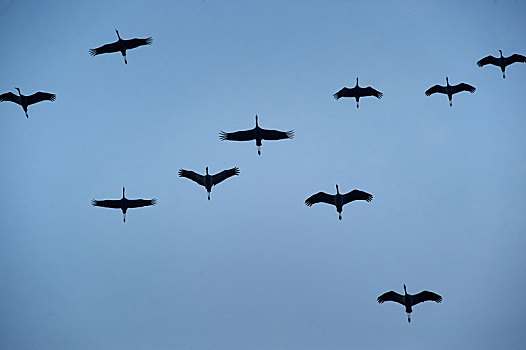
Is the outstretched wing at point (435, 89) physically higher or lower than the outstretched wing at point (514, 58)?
lower

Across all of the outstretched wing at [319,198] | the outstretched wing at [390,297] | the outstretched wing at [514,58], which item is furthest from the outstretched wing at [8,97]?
the outstretched wing at [514,58]

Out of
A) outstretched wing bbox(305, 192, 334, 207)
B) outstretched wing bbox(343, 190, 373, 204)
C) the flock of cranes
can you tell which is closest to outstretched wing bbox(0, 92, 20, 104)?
the flock of cranes

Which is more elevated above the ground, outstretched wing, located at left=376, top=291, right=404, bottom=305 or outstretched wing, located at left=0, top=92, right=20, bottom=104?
outstretched wing, located at left=0, top=92, right=20, bottom=104

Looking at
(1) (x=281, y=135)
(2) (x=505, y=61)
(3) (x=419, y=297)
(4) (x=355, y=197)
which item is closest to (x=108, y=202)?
(1) (x=281, y=135)

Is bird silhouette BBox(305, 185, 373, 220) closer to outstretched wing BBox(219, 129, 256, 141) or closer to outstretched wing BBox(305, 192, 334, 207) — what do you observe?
outstretched wing BBox(305, 192, 334, 207)

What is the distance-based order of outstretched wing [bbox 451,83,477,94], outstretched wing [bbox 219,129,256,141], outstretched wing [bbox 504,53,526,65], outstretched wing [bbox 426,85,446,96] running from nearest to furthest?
outstretched wing [bbox 219,129,256,141], outstretched wing [bbox 504,53,526,65], outstretched wing [bbox 451,83,477,94], outstretched wing [bbox 426,85,446,96]

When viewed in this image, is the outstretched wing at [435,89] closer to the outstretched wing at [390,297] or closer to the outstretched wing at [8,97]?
the outstretched wing at [390,297]

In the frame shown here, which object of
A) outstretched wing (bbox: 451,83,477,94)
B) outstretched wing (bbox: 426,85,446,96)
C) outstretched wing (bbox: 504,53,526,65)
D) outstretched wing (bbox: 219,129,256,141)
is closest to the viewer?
outstretched wing (bbox: 219,129,256,141)

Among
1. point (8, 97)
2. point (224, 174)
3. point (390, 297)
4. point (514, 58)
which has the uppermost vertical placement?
point (514, 58)

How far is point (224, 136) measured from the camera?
101 ft

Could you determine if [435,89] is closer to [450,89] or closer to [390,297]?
[450,89]

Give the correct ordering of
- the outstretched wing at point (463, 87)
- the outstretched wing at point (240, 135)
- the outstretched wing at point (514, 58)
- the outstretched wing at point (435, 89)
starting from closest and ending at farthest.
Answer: the outstretched wing at point (240, 135), the outstretched wing at point (514, 58), the outstretched wing at point (463, 87), the outstretched wing at point (435, 89)

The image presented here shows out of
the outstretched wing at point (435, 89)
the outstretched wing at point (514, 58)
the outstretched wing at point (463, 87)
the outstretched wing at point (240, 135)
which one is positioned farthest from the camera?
the outstretched wing at point (435, 89)

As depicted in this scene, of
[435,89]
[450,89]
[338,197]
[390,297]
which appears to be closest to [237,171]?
[338,197]
